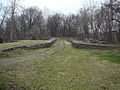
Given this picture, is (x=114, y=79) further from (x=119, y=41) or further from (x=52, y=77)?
(x=119, y=41)

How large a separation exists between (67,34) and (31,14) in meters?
15.8

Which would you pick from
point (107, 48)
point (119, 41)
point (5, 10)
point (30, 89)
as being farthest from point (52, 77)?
point (5, 10)

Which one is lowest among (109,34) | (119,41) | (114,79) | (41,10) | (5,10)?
(114,79)

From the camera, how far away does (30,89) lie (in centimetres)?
295

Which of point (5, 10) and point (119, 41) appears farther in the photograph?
point (5, 10)

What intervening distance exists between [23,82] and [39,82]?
0.52 m

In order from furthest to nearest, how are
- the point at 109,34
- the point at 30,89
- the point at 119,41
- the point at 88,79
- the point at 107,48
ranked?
the point at 109,34
the point at 119,41
the point at 107,48
the point at 88,79
the point at 30,89

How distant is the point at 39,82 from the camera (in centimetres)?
334

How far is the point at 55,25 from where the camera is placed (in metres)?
42.2

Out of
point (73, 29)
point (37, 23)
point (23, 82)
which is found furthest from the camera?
point (73, 29)

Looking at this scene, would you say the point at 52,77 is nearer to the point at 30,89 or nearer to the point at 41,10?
the point at 30,89

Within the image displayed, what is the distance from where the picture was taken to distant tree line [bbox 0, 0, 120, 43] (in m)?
19.2

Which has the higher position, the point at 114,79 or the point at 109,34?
the point at 109,34

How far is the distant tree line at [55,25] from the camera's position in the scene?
19234 millimetres
